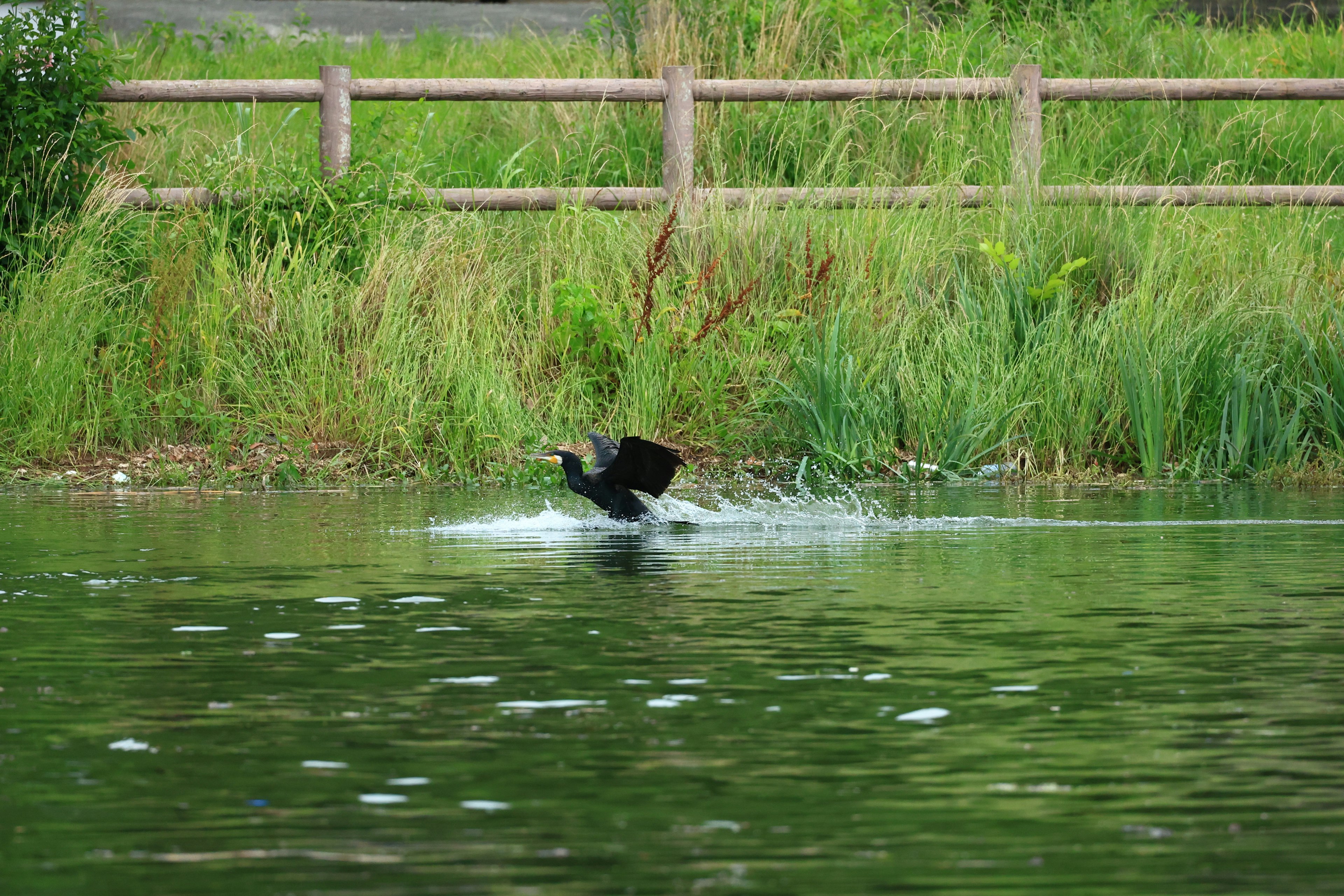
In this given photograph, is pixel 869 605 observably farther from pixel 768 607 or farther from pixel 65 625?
pixel 65 625

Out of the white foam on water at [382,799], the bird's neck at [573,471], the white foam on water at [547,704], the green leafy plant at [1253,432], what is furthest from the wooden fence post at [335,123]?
the white foam on water at [382,799]

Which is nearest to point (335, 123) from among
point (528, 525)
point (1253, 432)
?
point (528, 525)

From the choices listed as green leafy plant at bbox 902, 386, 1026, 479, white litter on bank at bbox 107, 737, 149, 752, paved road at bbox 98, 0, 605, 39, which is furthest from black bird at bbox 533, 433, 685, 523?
paved road at bbox 98, 0, 605, 39

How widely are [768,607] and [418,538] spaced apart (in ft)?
7.99

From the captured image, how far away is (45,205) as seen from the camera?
40.5ft

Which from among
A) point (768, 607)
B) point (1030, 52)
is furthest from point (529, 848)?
point (1030, 52)

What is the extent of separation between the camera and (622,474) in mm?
8828

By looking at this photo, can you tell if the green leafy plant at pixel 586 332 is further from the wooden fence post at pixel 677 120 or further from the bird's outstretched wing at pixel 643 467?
the bird's outstretched wing at pixel 643 467

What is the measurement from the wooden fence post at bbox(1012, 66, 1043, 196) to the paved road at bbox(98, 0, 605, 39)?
9536 millimetres

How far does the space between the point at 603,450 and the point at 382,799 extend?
5.37 metres

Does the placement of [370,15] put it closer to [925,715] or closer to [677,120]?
[677,120]

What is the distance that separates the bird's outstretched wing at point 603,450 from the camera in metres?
9.10

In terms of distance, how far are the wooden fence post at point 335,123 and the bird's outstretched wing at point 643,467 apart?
4756 mm

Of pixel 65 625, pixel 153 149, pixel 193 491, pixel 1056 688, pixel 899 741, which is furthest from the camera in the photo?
pixel 153 149
